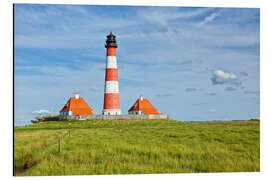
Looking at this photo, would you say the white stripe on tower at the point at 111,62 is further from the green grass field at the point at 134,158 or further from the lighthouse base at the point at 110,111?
the green grass field at the point at 134,158

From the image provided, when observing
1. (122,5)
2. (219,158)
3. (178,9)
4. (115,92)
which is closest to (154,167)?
(219,158)

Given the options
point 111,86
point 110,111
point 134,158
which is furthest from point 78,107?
point 134,158

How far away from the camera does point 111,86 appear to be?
1222 inches

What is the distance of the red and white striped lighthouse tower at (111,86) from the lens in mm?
31031

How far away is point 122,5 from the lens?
39.0 feet

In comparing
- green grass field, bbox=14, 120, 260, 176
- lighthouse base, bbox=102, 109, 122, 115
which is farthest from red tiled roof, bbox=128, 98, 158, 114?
green grass field, bbox=14, 120, 260, 176

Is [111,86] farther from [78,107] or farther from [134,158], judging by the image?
[134,158]

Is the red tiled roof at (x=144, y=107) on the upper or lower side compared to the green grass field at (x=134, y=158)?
upper

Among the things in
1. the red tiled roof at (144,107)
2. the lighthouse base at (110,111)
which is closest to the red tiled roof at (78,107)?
the lighthouse base at (110,111)

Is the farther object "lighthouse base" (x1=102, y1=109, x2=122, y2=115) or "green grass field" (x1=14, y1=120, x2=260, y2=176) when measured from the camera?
"lighthouse base" (x1=102, y1=109, x2=122, y2=115)

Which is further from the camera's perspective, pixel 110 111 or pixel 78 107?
pixel 78 107

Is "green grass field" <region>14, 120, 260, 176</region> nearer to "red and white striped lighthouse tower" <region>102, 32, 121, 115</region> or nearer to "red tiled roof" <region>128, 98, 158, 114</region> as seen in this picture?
"red and white striped lighthouse tower" <region>102, 32, 121, 115</region>

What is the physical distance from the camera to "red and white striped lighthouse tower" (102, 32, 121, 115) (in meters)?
31.0

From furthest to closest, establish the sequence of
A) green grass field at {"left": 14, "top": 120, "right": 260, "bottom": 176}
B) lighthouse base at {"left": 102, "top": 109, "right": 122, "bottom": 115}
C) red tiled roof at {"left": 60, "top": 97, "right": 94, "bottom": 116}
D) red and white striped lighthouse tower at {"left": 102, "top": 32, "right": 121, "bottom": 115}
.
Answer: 1. red tiled roof at {"left": 60, "top": 97, "right": 94, "bottom": 116}
2. lighthouse base at {"left": 102, "top": 109, "right": 122, "bottom": 115}
3. red and white striped lighthouse tower at {"left": 102, "top": 32, "right": 121, "bottom": 115}
4. green grass field at {"left": 14, "top": 120, "right": 260, "bottom": 176}
